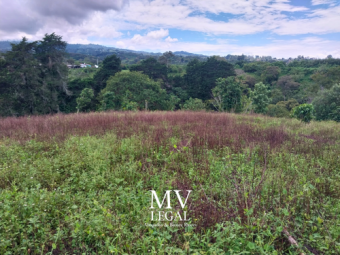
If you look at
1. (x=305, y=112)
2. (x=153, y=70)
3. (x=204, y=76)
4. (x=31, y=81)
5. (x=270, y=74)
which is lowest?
(x=305, y=112)

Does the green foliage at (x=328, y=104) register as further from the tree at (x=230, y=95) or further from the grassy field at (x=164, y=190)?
the grassy field at (x=164, y=190)

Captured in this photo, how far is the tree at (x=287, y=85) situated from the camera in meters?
41.4

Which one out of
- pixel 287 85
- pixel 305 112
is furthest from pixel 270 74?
pixel 305 112

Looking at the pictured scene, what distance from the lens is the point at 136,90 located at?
2231 cm

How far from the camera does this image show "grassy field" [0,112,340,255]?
6.92 ft

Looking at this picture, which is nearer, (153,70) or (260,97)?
(260,97)

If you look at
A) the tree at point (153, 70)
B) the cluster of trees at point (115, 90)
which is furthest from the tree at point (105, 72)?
the tree at point (153, 70)

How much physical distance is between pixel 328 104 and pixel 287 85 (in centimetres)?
2648

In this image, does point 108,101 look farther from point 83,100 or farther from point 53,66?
point 53,66

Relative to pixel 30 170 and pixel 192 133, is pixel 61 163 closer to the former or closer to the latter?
pixel 30 170

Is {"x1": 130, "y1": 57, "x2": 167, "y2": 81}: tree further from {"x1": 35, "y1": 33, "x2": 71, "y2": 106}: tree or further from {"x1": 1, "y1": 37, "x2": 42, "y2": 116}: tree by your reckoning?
{"x1": 1, "y1": 37, "x2": 42, "y2": 116}: tree

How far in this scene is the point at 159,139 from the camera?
5.00 m

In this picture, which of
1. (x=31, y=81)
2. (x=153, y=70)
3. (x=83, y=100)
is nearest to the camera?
(x=31, y=81)

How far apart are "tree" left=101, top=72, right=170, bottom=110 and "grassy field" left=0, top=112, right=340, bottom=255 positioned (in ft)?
50.1
